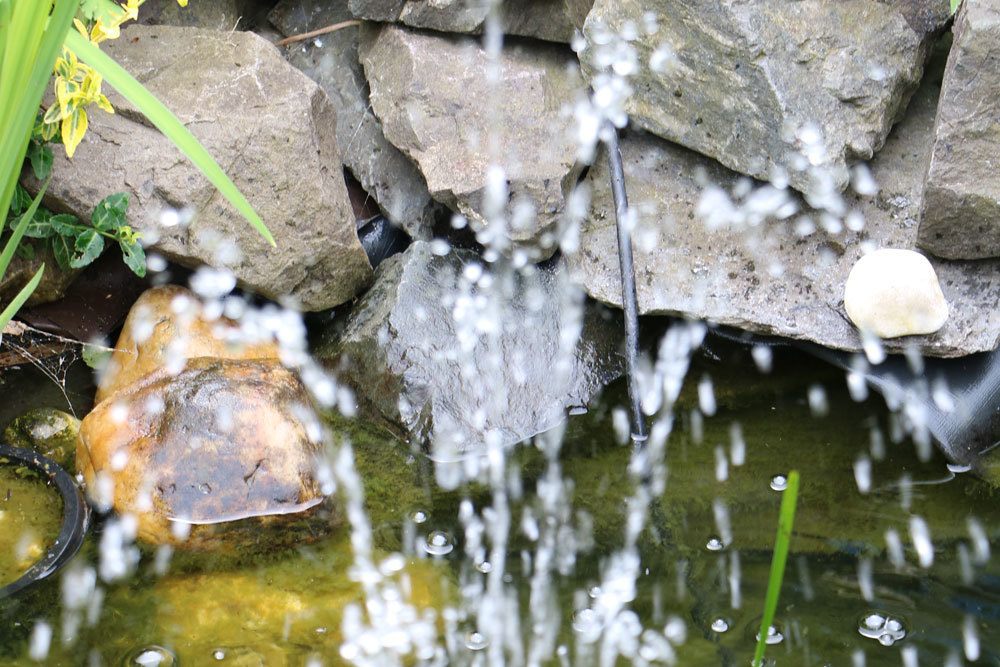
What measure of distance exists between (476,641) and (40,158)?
1.68 metres

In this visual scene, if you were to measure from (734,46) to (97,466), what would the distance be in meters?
1.97

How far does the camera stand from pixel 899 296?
8.87 ft

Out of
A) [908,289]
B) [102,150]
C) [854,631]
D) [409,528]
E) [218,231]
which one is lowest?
[854,631]

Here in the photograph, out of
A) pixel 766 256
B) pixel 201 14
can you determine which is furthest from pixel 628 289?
pixel 201 14

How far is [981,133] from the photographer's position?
8.77 feet

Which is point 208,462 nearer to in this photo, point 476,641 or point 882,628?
point 476,641

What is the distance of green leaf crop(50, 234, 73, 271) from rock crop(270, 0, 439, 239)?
2.96 ft

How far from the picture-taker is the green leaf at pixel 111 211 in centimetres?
287

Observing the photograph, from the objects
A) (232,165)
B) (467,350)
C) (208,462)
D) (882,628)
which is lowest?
(882,628)

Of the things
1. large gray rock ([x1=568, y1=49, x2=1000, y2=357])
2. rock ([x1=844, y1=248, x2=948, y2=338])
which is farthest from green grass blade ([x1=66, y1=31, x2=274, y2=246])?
rock ([x1=844, y1=248, x2=948, y2=338])

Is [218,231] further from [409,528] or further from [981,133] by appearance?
[981,133]

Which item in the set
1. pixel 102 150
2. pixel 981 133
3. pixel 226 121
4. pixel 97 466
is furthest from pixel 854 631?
pixel 102 150

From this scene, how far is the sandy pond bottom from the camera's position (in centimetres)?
233

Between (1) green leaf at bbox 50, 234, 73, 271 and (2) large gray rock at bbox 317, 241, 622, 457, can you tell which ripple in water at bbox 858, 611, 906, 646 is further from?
(1) green leaf at bbox 50, 234, 73, 271
